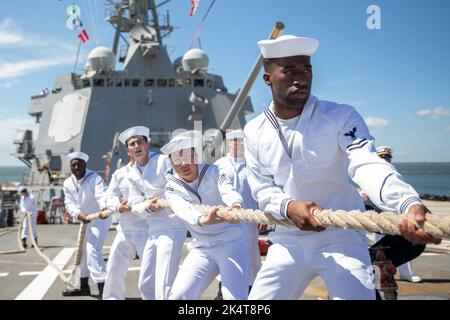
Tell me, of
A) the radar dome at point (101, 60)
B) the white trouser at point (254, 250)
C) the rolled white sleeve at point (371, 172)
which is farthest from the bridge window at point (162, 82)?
the rolled white sleeve at point (371, 172)

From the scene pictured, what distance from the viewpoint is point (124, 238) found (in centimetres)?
545

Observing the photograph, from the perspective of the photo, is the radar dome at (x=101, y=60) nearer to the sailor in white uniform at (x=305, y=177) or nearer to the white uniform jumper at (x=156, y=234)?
the white uniform jumper at (x=156, y=234)

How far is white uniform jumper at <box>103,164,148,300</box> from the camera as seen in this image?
5281mm

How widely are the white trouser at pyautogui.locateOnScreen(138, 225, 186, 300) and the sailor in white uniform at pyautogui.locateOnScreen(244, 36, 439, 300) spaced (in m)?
1.99

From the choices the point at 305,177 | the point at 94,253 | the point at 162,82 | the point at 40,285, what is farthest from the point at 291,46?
the point at 162,82

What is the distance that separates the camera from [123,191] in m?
5.79

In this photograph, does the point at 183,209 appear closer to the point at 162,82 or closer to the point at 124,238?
the point at 124,238

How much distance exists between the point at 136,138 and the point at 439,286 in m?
4.23

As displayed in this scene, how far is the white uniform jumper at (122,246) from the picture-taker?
528cm

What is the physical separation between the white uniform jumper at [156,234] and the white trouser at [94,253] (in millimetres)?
1515

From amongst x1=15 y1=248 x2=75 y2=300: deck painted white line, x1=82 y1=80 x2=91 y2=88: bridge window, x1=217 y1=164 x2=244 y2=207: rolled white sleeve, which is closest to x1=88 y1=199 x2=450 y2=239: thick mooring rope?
x1=217 y1=164 x2=244 y2=207: rolled white sleeve

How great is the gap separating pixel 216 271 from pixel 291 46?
6.74 feet

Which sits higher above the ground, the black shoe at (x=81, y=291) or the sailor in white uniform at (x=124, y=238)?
the sailor in white uniform at (x=124, y=238)

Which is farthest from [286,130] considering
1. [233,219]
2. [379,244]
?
[379,244]
